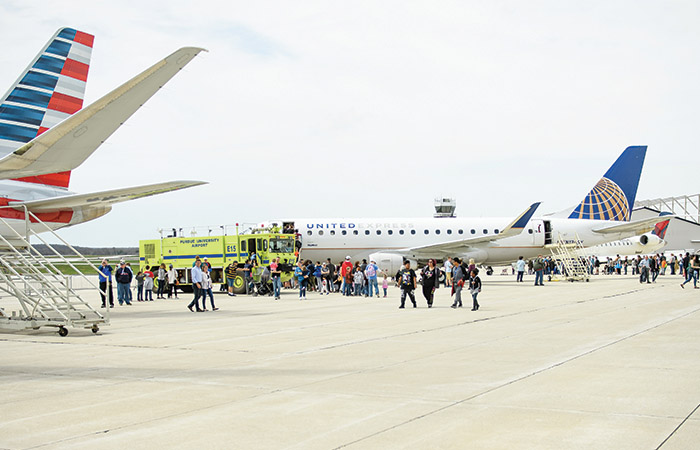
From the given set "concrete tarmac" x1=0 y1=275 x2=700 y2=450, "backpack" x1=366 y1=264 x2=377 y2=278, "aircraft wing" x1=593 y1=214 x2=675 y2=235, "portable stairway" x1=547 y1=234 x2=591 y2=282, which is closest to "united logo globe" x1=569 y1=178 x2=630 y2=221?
"aircraft wing" x1=593 y1=214 x2=675 y2=235

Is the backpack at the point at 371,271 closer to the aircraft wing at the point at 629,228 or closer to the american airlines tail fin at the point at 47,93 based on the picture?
the american airlines tail fin at the point at 47,93

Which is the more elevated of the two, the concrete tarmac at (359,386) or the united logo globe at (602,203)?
the united logo globe at (602,203)

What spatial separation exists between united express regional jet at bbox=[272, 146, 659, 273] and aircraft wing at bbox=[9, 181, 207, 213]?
1841cm

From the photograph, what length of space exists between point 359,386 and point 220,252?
2362cm

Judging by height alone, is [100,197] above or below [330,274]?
above

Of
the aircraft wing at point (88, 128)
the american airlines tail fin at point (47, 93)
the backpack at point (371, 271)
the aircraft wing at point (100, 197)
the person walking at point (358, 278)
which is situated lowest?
the person walking at point (358, 278)

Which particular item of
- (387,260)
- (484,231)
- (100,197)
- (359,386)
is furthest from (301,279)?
(359,386)

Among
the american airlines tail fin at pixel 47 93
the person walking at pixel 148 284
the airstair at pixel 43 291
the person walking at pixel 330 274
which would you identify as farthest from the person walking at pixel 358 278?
the airstair at pixel 43 291

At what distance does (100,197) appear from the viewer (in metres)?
15.9

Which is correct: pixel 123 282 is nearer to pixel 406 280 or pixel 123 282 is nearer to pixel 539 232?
pixel 406 280

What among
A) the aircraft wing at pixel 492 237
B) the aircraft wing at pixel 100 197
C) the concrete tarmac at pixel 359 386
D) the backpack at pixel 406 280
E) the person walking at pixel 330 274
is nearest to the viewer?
the concrete tarmac at pixel 359 386

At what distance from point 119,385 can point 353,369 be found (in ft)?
A: 9.46

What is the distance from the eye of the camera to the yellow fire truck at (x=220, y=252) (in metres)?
29.3

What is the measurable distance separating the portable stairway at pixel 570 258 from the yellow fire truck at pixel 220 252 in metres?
16.6
